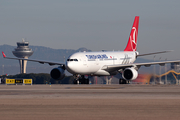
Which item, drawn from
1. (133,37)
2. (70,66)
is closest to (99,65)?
(70,66)

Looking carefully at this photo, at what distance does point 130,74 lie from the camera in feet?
178

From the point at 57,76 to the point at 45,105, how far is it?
34654 millimetres

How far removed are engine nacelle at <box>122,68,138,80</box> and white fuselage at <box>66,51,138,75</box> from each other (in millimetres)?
4564

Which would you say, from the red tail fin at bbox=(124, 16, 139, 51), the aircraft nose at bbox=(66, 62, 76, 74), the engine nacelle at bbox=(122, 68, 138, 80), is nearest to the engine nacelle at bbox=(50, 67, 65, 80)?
the aircraft nose at bbox=(66, 62, 76, 74)

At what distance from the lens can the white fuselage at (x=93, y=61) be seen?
51997mm

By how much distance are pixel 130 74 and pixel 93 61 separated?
5.81m

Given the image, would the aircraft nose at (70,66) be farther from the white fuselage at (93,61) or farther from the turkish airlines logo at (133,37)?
the turkish airlines logo at (133,37)

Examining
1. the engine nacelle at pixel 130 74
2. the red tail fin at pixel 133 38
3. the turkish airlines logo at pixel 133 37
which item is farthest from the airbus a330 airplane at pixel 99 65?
the turkish airlines logo at pixel 133 37

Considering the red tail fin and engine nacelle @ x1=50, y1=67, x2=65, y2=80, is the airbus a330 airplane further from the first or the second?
the red tail fin

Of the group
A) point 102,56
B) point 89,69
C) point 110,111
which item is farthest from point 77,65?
point 110,111

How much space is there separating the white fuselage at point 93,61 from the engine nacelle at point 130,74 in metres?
4.56

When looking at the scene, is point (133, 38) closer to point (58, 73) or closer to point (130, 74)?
point (130, 74)

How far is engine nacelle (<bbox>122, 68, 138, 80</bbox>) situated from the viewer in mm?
54000

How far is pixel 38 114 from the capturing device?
18.6 m
